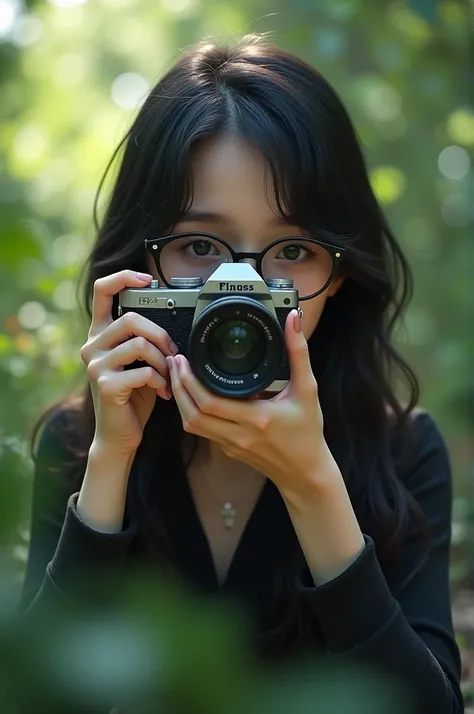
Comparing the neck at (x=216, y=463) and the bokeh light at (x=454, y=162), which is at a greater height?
the neck at (x=216, y=463)

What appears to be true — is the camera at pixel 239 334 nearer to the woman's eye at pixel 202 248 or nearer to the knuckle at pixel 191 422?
the knuckle at pixel 191 422

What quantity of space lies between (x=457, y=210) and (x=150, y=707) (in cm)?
472

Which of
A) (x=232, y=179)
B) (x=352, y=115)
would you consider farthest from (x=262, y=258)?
(x=352, y=115)

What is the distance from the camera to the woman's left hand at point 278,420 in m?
1.33

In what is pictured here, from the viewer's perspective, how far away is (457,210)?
489 centimetres

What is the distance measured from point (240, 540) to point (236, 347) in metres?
0.58

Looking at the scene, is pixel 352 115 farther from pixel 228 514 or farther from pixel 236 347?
pixel 236 347

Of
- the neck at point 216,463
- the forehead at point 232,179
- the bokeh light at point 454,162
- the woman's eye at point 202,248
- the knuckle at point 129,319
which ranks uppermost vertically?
the forehead at point 232,179

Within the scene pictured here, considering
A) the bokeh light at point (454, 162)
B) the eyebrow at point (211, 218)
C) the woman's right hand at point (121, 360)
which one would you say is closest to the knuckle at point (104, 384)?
the woman's right hand at point (121, 360)

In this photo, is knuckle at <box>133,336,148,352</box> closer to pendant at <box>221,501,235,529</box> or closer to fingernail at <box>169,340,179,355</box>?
fingernail at <box>169,340,179,355</box>

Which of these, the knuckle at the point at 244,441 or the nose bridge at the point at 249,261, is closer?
the knuckle at the point at 244,441

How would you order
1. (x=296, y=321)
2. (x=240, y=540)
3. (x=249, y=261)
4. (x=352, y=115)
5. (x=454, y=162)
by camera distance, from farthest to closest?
1. (x=454, y=162)
2. (x=352, y=115)
3. (x=240, y=540)
4. (x=249, y=261)
5. (x=296, y=321)

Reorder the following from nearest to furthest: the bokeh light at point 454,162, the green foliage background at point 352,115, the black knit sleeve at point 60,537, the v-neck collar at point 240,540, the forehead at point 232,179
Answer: the black knit sleeve at point 60,537
the forehead at point 232,179
the v-neck collar at point 240,540
the green foliage background at point 352,115
the bokeh light at point 454,162

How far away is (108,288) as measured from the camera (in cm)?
A: 145
